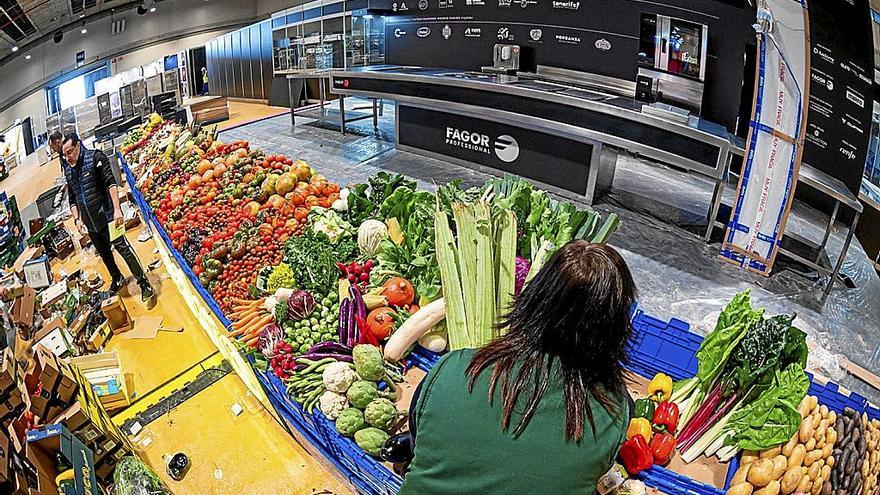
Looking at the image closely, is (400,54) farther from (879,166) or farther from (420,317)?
(420,317)

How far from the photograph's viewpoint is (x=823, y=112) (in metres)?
3.64

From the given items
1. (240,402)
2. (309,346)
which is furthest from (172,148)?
(309,346)

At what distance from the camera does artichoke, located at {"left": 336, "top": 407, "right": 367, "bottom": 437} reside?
77.4 inches

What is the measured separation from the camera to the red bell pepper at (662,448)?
5.83 feet

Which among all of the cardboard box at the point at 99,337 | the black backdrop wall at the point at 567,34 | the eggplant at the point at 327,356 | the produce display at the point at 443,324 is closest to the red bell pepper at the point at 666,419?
the produce display at the point at 443,324

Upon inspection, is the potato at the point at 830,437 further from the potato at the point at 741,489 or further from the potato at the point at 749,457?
the potato at the point at 741,489

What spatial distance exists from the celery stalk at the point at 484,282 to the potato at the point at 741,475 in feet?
2.98

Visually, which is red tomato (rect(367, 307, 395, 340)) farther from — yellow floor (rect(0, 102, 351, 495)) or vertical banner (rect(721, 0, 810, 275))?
vertical banner (rect(721, 0, 810, 275))

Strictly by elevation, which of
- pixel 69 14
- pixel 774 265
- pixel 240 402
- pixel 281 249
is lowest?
pixel 240 402

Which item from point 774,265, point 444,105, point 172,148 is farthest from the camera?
point 444,105

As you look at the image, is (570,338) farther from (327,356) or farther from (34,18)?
(34,18)

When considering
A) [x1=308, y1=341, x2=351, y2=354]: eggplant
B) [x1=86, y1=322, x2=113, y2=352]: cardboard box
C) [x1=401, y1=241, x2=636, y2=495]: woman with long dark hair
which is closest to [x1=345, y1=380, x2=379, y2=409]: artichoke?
[x1=308, y1=341, x2=351, y2=354]: eggplant

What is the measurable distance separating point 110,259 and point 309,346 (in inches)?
108

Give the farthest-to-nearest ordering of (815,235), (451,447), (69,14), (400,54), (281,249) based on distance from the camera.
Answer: (400,54) → (815,235) → (69,14) → (281,249) → (451,447)
